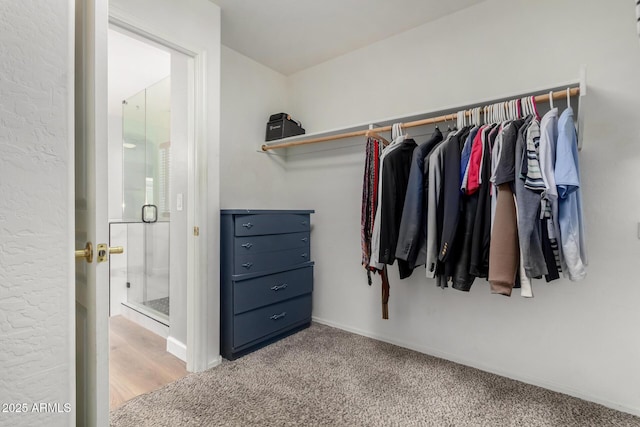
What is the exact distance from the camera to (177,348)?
2.35 metres

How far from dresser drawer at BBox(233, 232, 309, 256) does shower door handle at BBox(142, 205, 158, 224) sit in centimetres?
144

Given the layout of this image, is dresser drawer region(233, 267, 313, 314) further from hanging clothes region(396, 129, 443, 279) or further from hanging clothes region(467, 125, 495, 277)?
hanging clothes region(467, 125, 495, 277)

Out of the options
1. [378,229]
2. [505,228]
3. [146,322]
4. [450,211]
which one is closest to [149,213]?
[146,322]

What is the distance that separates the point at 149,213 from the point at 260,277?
1628mm

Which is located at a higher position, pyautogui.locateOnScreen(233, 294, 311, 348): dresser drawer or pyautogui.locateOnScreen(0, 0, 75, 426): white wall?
pyautogui.locateOnScreen(0, 0, 75, 426): white wall

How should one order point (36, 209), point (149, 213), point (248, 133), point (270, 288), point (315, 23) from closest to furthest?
point (36, 209), point (315, 23), point (270, 288), point (248, 133), point (149, 213)

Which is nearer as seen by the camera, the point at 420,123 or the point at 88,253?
the point at 88,253

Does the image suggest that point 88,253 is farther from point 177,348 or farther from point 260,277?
point 177,348

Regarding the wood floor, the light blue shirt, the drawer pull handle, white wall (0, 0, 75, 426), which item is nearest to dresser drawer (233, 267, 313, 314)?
the drawer pull handle

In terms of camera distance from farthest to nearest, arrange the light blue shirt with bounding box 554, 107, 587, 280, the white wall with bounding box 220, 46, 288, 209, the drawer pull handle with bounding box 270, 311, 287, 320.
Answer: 1. the white wall with bounding box 220, 46, 288, 209
2. the drawer pull handle with bounding box 270, 311, 287, 320
3. the light blue shirt with bounding box 554, 107, 587, 280

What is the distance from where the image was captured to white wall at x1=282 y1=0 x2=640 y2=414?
1.69 m

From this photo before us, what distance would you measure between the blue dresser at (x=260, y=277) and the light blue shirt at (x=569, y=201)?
179 centimetres

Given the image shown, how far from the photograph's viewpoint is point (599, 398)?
174cm

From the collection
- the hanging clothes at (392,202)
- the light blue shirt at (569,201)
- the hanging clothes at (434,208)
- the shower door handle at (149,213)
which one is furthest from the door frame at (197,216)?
the light blue shirt at (569,201)
